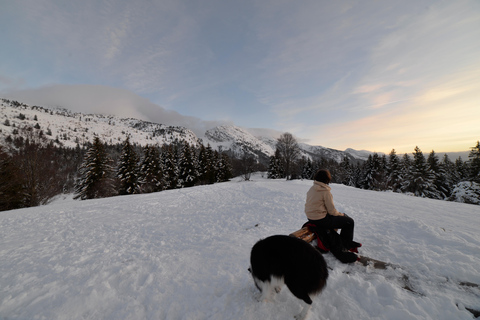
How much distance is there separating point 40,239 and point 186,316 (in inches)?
283

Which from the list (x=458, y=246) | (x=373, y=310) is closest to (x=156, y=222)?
(x=373, y=310)

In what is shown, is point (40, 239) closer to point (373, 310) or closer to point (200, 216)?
point (200, 216)

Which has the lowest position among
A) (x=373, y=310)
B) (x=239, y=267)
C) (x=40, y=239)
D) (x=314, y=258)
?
(x=40, y=239)

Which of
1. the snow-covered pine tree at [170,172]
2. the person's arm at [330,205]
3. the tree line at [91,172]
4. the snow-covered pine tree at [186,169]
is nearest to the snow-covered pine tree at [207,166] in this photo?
the tree line at [91,172]

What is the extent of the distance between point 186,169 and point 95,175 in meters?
15.0

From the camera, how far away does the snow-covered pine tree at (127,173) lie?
27969 mm

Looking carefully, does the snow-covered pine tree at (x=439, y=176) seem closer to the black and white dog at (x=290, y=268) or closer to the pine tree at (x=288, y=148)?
the pine tree at (x=288, y=148)

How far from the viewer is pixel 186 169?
119ft

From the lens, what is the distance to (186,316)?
2943 mm

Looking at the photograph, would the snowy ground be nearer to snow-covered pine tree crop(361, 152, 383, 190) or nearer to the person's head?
the person's head

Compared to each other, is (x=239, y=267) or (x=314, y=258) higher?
(x=314, y=258)

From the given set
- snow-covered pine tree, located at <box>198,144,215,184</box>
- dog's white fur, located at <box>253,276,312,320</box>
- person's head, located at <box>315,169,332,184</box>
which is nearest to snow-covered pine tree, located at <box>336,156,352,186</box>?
snow-covered pine tree, located at <box>198,144,215,184</box>

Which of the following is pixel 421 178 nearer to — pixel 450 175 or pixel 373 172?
pixel 373 172

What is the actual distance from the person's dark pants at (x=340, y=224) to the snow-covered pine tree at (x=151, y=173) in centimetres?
3201
